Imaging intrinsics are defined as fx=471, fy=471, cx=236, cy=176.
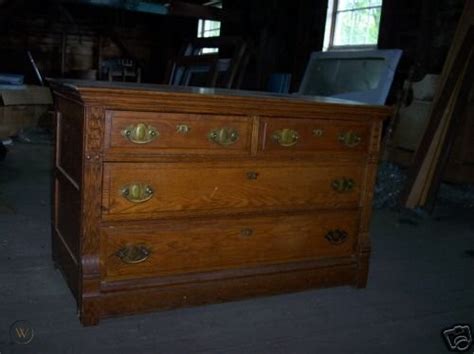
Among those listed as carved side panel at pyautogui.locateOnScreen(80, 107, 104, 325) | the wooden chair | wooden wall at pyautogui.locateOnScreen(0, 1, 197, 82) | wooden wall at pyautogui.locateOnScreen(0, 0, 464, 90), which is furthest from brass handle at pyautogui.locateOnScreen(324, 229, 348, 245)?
wooden wall at pyautogui.locateOnScreen(0, 1, 197, 82)

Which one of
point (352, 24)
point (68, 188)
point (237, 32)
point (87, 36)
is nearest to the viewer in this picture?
point (68, 188)

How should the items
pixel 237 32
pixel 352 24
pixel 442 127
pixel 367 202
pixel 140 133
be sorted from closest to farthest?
pixel 140 133
pixel 367 202
pixel 442 127
pixel 352 24
pixel 237 32

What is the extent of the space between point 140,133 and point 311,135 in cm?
66

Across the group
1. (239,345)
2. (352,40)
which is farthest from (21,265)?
(352,40)

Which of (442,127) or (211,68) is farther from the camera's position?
(211,68)

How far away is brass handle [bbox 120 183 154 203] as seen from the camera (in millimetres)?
1540

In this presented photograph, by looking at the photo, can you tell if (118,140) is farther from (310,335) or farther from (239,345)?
(310,335)

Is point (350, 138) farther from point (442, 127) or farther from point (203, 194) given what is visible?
point (442, 127)

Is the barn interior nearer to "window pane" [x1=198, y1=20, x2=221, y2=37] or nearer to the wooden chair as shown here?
the wooden chair

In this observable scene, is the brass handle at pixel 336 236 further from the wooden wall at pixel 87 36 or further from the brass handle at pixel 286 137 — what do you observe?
the wooden wall at pixel 87 36

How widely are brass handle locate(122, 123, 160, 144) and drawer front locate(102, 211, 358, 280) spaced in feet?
0.97

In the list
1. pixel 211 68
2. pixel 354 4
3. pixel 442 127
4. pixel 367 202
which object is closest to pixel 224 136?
pixel 367 202

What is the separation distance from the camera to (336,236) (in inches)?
77.2

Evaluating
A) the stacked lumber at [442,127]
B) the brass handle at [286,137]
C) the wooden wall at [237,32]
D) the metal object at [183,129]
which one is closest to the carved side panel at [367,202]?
the brass handle at [286,137]
